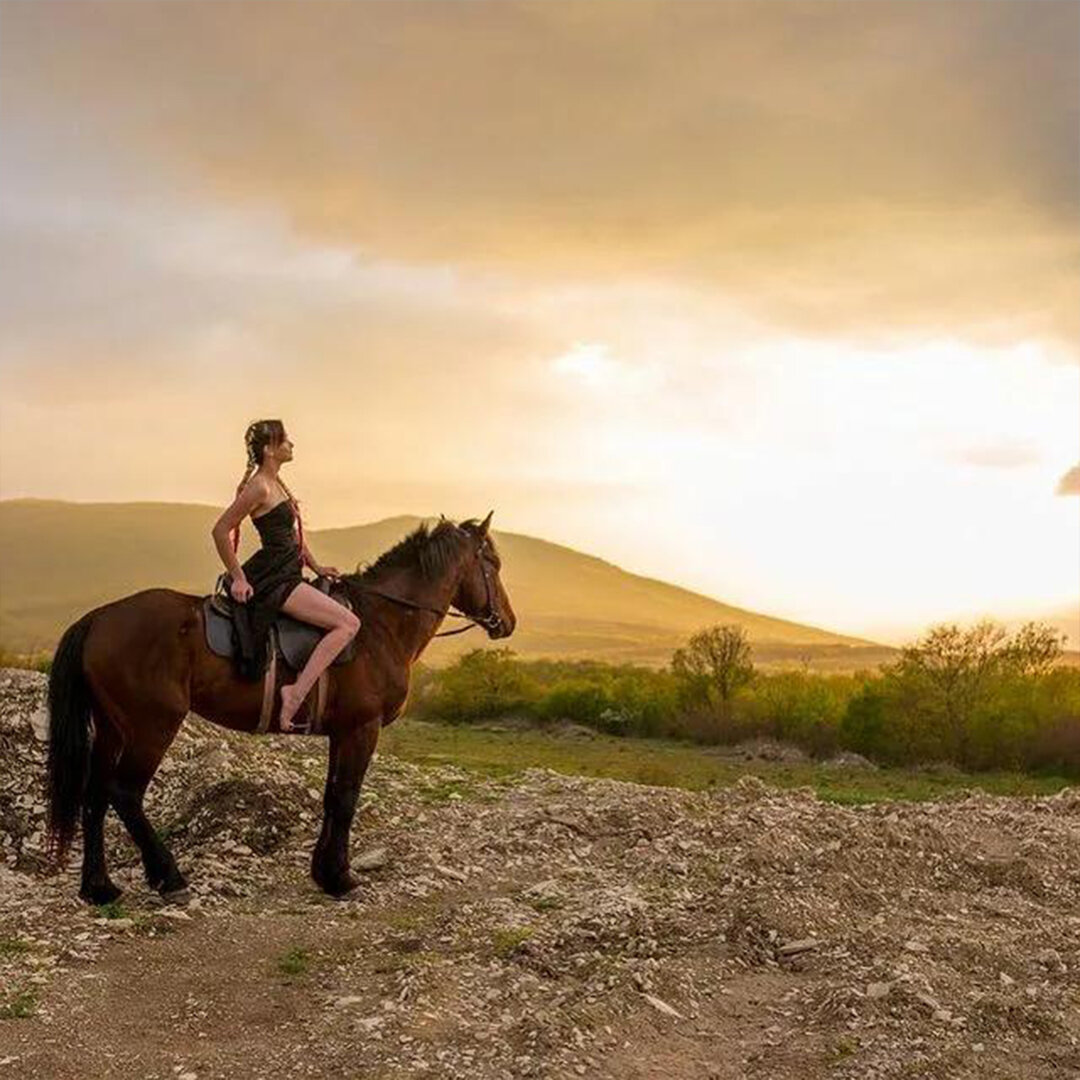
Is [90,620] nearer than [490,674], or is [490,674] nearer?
[90,620]

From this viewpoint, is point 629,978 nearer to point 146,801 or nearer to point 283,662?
point 283,662

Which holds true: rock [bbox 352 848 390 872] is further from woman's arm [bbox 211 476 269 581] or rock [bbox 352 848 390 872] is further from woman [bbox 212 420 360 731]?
woman's arm [bbox 211 476 269 581]

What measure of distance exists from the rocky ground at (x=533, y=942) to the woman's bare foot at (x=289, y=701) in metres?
1.52

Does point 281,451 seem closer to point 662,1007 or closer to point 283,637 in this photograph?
point 283,637

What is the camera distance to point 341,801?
30.6ft

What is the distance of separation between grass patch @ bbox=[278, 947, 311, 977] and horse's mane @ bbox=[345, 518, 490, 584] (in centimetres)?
304

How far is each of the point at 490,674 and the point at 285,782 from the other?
30.4 meters

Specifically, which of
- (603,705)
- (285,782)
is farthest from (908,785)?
(285,782)

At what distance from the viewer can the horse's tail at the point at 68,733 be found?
8773mm

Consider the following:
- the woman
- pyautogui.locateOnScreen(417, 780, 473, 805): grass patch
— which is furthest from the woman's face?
pyautogui.locateOnScreen(417, 780, 473, 805): grass patch

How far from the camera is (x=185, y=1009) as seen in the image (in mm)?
7312

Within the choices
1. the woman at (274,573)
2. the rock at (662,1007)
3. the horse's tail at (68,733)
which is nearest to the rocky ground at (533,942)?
the rock at (662,1007)

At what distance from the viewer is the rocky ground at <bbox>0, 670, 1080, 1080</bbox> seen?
22.7 feet

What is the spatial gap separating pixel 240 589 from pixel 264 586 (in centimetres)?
25
